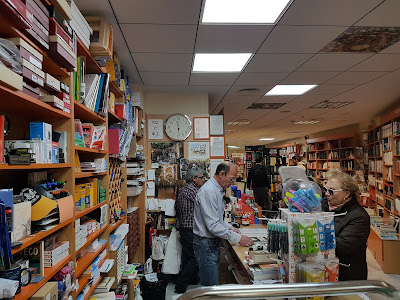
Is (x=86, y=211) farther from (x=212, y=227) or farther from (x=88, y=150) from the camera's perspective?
(x=212, y=227)

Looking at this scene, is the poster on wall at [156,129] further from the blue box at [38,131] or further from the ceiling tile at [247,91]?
A: the blue box at [38,131]

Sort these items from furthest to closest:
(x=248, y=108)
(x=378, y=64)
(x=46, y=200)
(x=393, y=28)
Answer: (x=248, y=108)
(x=378, y=64)
(x=393, y=28)
(x=46, y=200)

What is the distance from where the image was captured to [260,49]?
3.10 m

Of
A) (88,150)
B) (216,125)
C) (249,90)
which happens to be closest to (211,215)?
(88,150)

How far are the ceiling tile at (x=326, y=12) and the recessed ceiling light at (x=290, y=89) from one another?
2.14 metres

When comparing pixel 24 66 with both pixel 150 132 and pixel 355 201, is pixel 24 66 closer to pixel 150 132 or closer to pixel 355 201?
pixel 355 201

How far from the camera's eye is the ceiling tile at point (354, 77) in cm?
401

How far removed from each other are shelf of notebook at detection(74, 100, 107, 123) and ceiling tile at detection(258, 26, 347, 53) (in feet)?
5.85

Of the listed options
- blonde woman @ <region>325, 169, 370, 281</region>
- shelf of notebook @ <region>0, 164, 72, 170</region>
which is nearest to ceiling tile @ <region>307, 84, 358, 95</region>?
blonde woman @ <region>325, 169, 370, 281</region>

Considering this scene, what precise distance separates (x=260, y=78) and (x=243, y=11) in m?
1.97

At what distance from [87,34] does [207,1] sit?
3.08 ft

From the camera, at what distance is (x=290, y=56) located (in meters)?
3.31

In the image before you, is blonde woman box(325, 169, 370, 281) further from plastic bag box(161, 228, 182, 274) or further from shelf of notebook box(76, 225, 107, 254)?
plastic bag box(161, 228, 182, 274)

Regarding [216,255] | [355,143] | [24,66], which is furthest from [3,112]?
[355,143]
